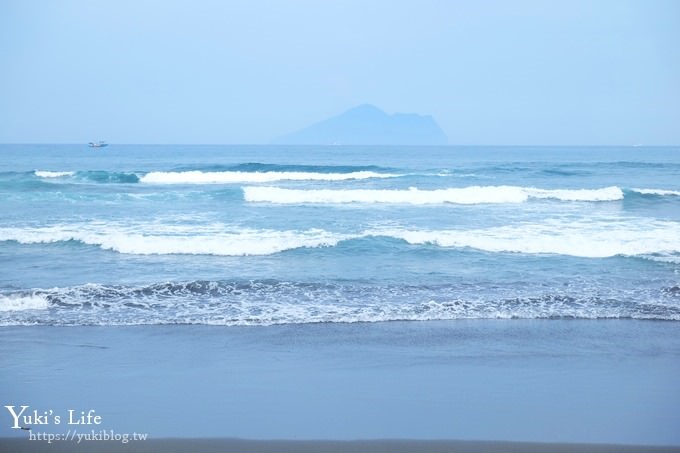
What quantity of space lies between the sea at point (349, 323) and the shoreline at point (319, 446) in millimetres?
109

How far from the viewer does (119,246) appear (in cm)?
1181

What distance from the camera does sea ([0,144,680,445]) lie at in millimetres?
4762

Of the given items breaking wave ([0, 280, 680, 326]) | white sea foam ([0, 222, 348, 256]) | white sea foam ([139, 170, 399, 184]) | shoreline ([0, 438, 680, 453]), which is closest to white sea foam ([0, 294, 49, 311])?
breaking wave ([0, 280, 680, 326])

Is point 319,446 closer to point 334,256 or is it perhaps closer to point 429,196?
point 334,256

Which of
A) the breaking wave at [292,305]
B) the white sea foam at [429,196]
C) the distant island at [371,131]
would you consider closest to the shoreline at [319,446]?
the breaking wave at [292,305]

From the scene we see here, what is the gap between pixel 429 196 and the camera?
69.5ft

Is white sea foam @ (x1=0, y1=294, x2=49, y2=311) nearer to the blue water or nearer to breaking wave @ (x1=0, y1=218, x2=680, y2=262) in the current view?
the blue water

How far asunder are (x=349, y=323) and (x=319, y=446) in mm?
2981

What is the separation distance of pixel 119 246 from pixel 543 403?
9289mm

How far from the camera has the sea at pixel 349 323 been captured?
187 inches

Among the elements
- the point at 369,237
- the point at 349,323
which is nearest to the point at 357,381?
the point at 349,323

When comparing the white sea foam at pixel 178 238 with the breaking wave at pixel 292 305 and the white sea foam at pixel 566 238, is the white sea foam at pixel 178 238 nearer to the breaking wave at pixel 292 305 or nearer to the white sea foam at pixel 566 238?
the white sea foam at pixel 566 238

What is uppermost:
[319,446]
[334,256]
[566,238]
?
[566,238]

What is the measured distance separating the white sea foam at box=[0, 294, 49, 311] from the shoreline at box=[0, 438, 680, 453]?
155 inches
